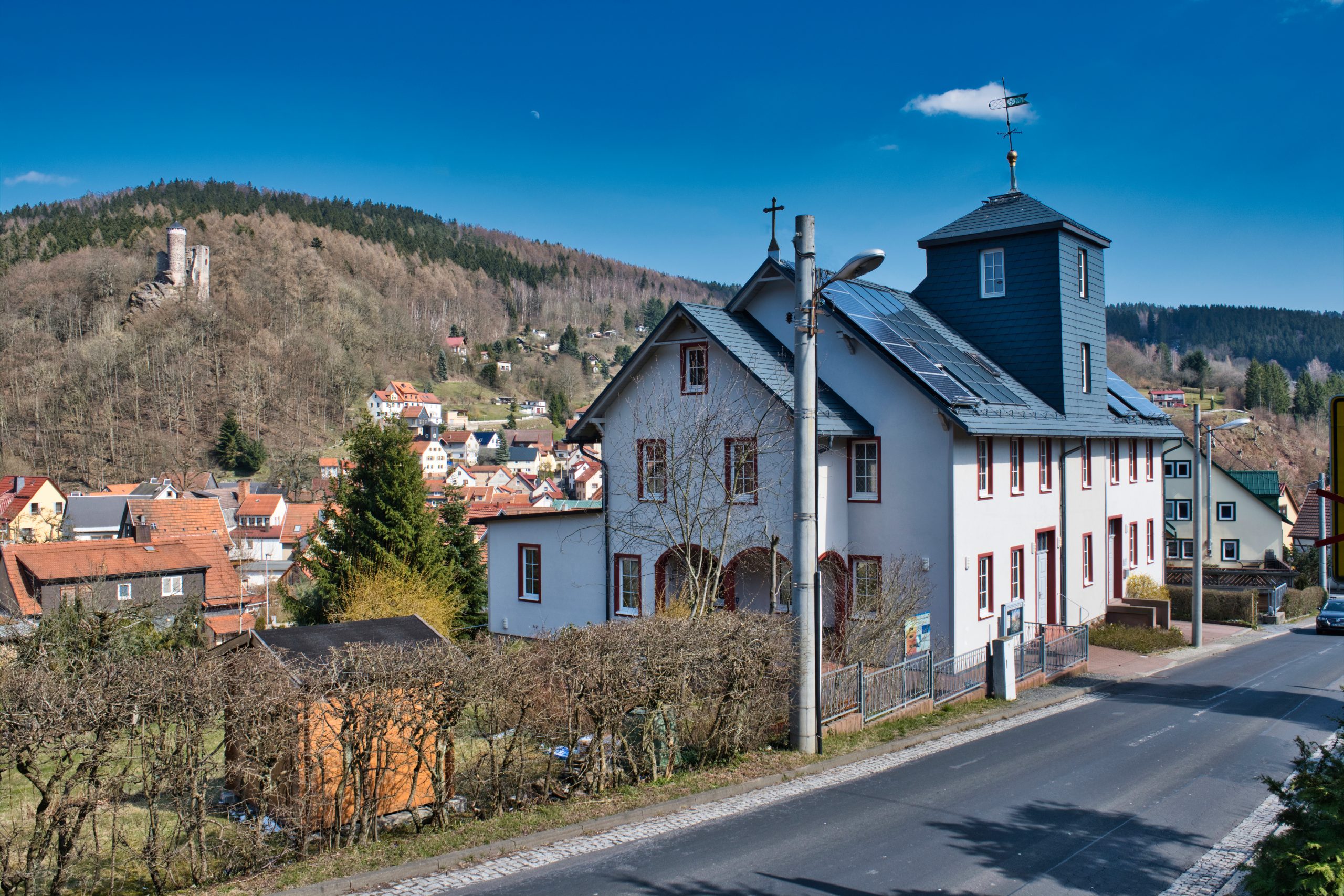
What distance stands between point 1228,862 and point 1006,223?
20.1 meters

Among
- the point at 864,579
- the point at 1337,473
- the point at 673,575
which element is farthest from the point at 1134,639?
the point at 1337,473

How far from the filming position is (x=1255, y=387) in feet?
393

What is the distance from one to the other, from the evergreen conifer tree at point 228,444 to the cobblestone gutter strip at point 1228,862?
12456 cm

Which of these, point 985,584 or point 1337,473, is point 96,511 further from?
point 1337,473

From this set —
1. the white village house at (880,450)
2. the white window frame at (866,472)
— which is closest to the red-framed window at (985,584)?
the white village house at (880,450)

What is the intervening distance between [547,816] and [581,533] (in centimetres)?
1495

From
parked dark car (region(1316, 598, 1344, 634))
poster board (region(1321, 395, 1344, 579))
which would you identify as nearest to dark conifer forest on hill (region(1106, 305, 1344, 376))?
parked dark car (region(1316, 598, 1344, 634))

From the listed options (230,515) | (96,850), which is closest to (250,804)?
(96,850)

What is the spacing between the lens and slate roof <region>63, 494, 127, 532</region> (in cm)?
7394

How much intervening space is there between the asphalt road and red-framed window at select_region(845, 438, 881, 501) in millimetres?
6885

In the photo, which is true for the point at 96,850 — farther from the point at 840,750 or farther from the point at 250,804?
the point at 840,750

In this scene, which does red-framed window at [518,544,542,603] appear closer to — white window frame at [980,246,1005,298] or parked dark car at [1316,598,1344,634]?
white window frame at [980,246,1005,298]

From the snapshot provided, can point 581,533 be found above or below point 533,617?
above

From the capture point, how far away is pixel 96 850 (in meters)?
7.32
